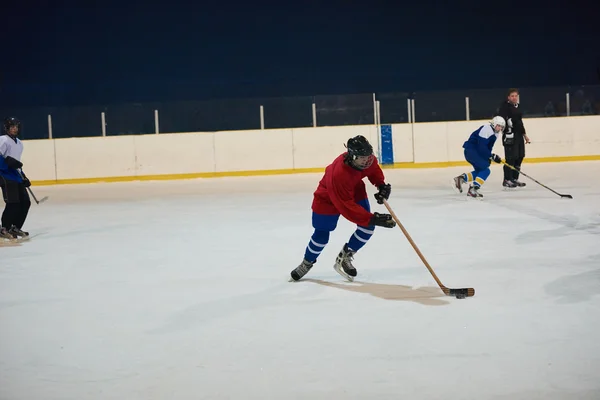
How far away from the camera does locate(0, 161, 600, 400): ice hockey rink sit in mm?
3113

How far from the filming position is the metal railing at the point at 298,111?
50.2 feet

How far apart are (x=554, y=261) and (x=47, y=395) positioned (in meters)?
3.70

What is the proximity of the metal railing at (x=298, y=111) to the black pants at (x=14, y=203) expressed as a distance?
7.70 m

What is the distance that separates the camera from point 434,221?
7910 mm

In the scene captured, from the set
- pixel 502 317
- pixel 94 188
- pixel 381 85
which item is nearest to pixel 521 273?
pixel 502 317

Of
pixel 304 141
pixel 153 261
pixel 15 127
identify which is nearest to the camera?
pixel 153 261

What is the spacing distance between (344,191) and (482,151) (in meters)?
5.39

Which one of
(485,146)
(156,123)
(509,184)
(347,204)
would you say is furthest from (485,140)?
(156,123)

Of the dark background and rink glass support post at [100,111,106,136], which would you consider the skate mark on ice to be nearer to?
rink glass support post at [100,111,106,136]

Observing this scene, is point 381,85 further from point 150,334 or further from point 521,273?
point 150,334

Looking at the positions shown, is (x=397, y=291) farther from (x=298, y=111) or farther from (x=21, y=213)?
(x=298, y=111)

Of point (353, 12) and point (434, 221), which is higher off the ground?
point (353, 12)

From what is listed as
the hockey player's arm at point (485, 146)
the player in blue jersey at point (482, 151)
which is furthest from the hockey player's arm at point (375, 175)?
the hockey player's arm at point (485, 146)

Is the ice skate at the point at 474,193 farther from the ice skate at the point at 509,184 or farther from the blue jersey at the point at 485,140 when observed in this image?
the ice skate at the point at 509,184
